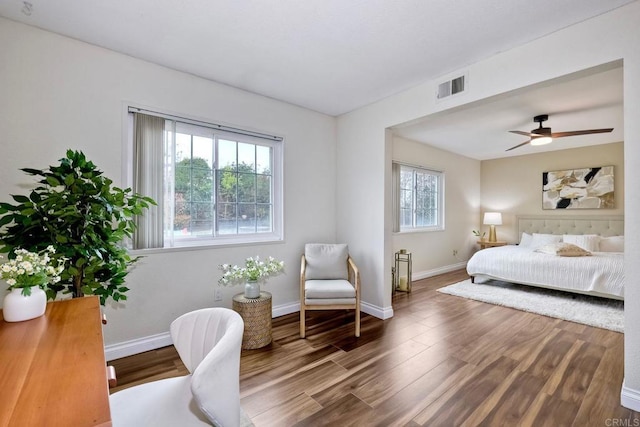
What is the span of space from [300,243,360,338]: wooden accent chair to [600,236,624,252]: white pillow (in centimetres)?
451

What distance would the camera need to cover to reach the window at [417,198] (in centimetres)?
475

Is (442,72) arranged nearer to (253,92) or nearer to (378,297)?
(253,92)

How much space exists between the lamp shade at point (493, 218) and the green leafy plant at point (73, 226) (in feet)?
20.7

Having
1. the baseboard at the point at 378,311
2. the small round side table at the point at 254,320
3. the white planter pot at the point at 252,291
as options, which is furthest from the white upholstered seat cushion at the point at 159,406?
the baseboard at the point at 378,311

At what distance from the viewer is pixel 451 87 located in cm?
265

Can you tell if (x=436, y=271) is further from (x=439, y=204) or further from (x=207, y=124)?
(x=207, y=124)

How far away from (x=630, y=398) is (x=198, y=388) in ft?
8.51

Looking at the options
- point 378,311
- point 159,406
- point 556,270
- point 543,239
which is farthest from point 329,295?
point 543,239

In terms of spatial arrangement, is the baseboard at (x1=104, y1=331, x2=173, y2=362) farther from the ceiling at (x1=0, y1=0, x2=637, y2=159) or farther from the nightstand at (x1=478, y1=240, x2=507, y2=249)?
the nightstand at (x1=478, y1=240, x2=507, y2=249)

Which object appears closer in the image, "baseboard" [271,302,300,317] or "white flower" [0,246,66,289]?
"white flower" [0,246,66,289]

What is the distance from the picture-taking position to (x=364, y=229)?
3541 mm

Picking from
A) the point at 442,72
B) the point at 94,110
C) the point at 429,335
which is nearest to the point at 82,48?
the point at 94,110

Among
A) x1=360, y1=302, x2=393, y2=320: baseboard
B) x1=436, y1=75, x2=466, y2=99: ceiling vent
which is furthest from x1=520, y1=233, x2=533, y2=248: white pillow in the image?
x1=436, y1=75, x2=466, y2=99: ceiling vent

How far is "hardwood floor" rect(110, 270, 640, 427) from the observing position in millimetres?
1741
